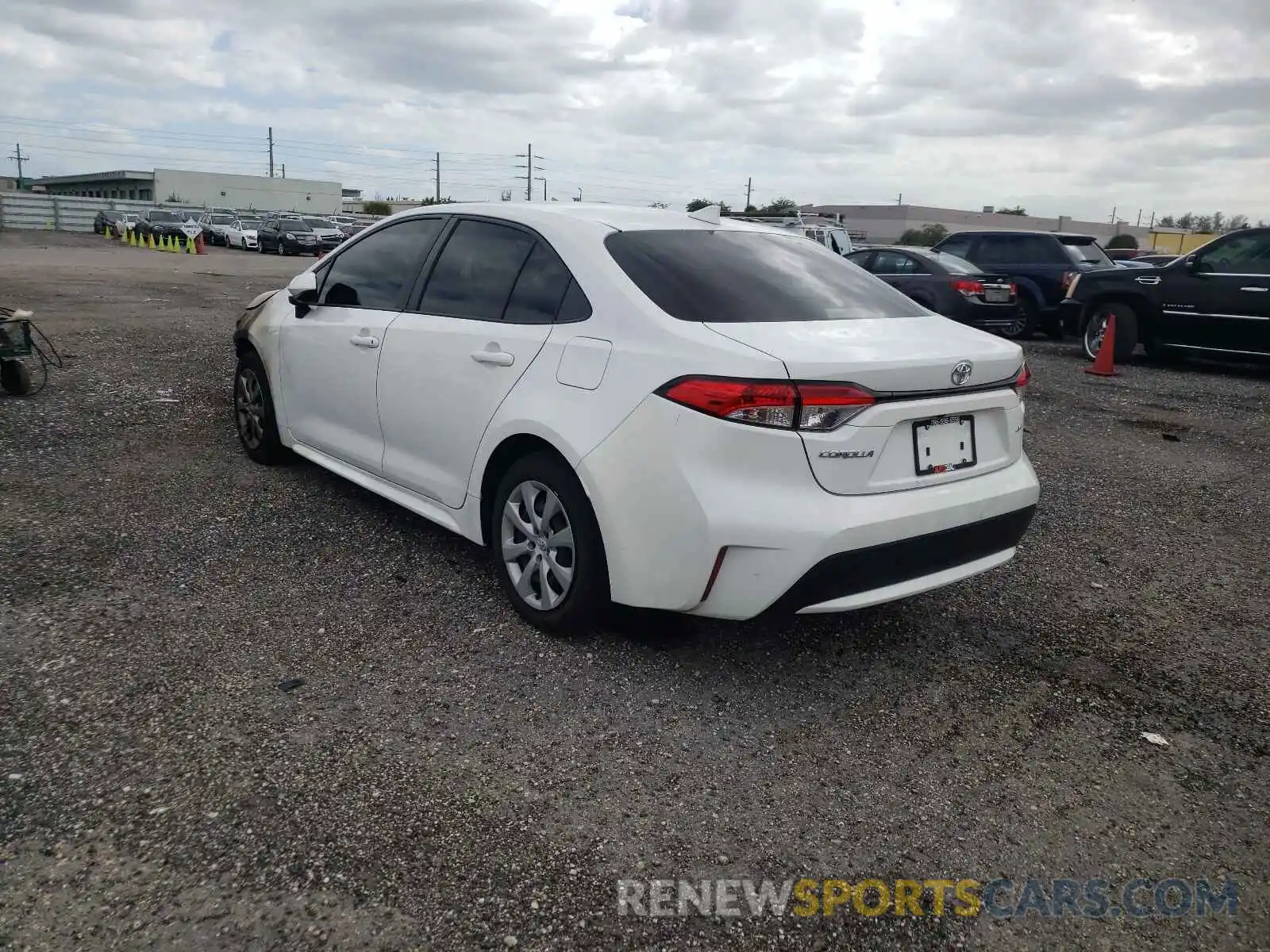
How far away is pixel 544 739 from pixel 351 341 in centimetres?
242

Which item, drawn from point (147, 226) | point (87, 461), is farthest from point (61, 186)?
point (87, 461)

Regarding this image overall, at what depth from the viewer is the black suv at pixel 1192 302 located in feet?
35.1

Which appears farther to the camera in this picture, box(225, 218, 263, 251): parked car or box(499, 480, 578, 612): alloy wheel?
box(225, 218, 263, 251): parked car

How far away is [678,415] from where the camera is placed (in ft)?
10.2

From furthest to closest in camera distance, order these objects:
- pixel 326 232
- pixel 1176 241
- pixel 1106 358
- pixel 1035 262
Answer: pixel 1176 241 < pixel 326 232 < pixel 1035 262 < pixel 1106 358

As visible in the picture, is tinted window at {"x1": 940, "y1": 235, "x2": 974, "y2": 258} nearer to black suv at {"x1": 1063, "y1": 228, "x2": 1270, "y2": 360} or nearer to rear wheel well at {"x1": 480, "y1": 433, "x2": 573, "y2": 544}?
black suv at {"x1": 1063, "y1": 228, "x2": 1270, "y2": 360}

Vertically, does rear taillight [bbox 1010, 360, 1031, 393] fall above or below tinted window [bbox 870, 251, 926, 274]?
below

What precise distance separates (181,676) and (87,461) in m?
3.24

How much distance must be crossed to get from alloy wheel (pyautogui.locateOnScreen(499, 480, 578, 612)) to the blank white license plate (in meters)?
1.23

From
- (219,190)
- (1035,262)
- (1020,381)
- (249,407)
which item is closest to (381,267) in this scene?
(249,407)

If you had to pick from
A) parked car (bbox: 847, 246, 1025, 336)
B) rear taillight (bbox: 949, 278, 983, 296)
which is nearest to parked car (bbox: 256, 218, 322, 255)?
parked car (bbox: 847, 246, 1025, 336)

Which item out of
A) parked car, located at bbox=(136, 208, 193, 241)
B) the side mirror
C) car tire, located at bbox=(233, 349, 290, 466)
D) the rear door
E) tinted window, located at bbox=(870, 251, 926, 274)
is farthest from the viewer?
parked car, located at bbox=(136, 208, 193, 241)

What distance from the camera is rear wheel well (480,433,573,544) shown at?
3.63 metres

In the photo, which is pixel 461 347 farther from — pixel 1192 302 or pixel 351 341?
Result: pixel 1192 302
